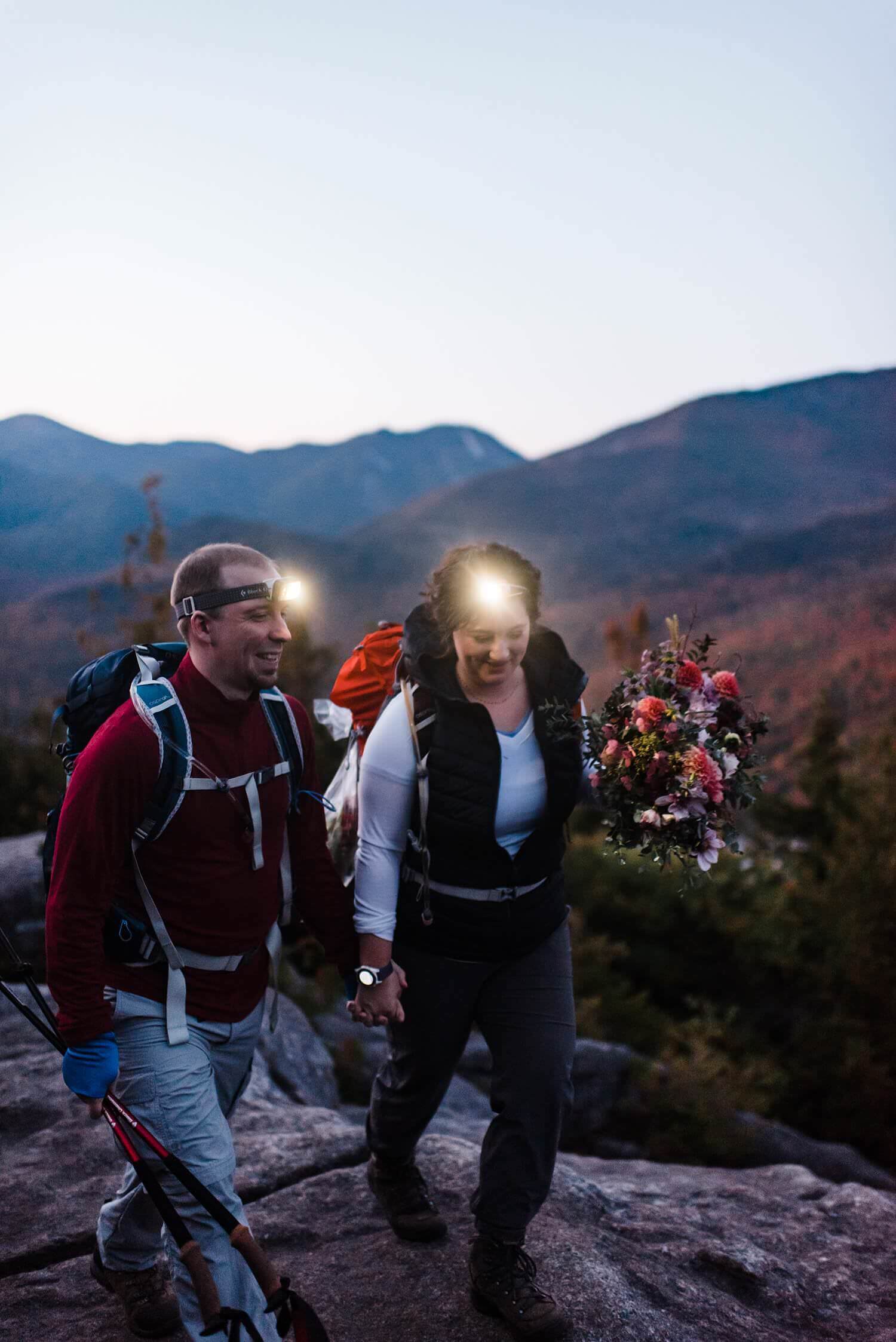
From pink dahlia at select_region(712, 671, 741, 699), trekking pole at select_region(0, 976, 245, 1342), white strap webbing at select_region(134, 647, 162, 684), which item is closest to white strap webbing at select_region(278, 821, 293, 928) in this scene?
white strap webbing at select_region(134, 647, 162, 684)

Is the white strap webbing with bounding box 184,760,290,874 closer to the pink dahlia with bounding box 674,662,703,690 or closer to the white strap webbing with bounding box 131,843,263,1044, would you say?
the white strap webbing with bounding box 131,843,263,1044

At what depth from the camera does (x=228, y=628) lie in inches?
113

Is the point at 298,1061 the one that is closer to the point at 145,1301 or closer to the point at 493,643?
the point at 145,1301

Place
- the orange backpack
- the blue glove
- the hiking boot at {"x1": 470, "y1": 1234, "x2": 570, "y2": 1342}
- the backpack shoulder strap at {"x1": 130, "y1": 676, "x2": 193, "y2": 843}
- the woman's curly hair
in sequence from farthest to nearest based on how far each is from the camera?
the orange backpack, the woman's curly hair, the hiking boot at {"x1": 470, "y1": 1234, "x2": 570, "y2": 1342}, the backpack shoulder strap at {"x1": 130, "y1": 676, "x2": 193, "y2": 843}, the blue glove

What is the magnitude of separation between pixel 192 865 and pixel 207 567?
848 mm

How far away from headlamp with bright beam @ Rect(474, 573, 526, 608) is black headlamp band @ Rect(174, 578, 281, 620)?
2.11 ft

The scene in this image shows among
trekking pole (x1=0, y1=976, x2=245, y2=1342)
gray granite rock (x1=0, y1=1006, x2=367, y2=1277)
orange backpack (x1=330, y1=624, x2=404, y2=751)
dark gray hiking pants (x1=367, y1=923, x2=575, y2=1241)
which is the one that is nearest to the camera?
trekking pole (x1=0, y1=976, x2=245, y2=1342)

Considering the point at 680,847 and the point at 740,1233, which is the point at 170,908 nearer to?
the point at 680,847

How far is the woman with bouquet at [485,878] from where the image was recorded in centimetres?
312

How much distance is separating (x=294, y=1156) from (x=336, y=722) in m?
2.03

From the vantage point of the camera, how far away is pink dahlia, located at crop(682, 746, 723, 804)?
9.95 ft

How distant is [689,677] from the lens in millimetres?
3270

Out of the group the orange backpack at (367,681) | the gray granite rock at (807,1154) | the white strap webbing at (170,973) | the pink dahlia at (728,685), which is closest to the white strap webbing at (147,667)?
the white strap webbing at (170,973)

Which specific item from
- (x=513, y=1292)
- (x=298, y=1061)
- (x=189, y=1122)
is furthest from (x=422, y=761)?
(x=298, y=1061)
